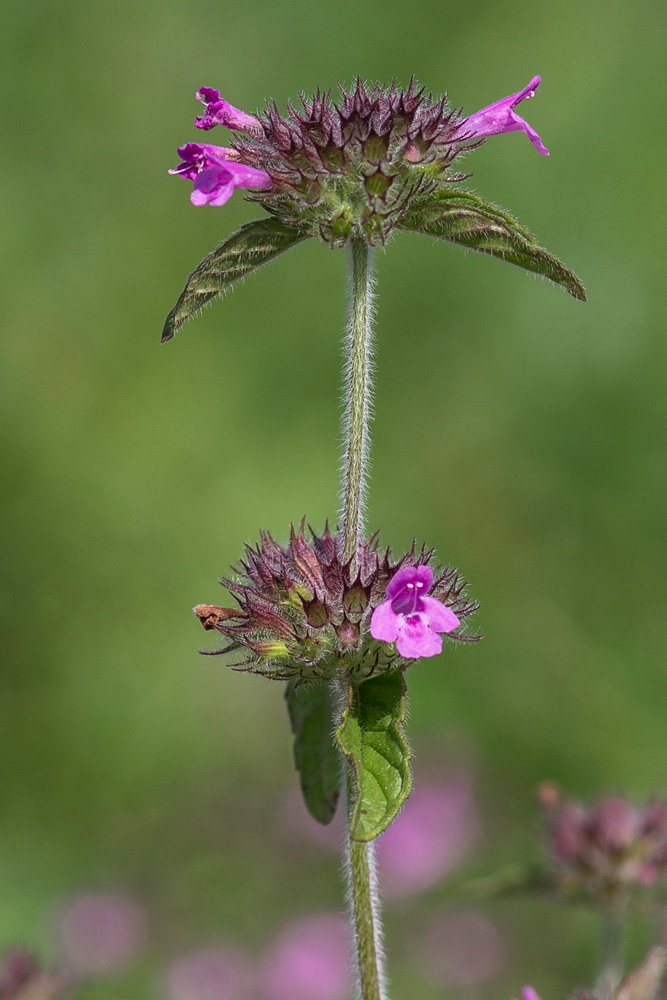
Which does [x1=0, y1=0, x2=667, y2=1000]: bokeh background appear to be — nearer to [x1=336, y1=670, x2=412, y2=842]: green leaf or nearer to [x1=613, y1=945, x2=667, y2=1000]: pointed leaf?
[x1=613, y1=945, x2=667, y2=1000]: pointed leaf

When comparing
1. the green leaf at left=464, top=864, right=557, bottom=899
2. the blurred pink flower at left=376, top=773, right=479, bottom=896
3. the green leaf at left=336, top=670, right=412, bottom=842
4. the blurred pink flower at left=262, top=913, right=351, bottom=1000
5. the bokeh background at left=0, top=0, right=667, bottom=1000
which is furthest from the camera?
the blurred pink flower at left=376, top=773, right=479, bottom=896

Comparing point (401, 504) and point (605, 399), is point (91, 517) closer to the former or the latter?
point (401, 504)

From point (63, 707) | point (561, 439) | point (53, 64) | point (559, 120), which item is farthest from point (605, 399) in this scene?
point (53, 64)

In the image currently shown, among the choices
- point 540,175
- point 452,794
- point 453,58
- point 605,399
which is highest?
point 453,58

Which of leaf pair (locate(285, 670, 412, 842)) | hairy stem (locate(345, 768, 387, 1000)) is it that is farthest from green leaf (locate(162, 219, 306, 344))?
hairy stem (locate(345, 768, 387, 1000))

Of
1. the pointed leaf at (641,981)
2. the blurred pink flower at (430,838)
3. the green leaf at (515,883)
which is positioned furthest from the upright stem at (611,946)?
the blurred pink flower at (430,838)

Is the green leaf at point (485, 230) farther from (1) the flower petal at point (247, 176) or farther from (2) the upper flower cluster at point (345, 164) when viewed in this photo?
(1) the flower petal at point (247, 176)
